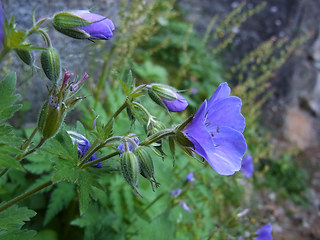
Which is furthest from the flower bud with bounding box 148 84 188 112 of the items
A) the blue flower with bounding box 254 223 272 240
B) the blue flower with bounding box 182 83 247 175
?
the blue flower with bounding box 254 223 272 240

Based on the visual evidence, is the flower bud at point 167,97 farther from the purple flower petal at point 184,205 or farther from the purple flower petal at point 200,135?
the purple flower petal at point 184,205

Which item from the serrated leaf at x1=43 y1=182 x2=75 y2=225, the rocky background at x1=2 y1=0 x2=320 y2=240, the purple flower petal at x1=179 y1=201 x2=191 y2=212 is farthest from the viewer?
the rocky background at x1=2 y1=0 x2=320 y2=240

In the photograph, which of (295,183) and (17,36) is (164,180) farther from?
(295,183)

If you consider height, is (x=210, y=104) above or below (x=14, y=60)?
above

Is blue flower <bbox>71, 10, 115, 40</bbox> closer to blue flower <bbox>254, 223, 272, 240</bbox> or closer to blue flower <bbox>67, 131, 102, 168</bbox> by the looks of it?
blue flower <bbox>67, 131, 102, 168</bbox>

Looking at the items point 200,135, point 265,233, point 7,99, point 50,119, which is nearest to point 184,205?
point 265,233

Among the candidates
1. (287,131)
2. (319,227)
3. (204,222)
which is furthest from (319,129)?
(204,222)

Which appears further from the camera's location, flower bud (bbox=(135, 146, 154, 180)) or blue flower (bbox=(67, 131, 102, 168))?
blue flower (bbox=(67, 131, 102, 168))
